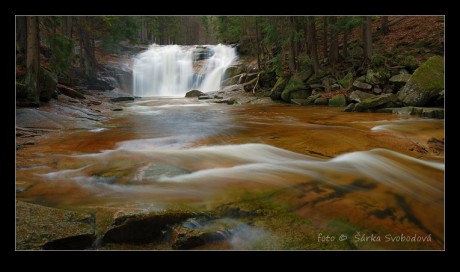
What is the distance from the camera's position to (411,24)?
1767cm

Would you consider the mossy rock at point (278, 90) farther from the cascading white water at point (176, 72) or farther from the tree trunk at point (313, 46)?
the cascading white water at point (176, 72)

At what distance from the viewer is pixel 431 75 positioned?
9.82m

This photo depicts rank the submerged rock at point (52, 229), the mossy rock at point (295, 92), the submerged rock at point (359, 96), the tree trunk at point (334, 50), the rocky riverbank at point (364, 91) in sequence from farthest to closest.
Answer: the tree trunk at point (334, 50)
the mossy rock at point (295, 92)
the submerged rock at point (359, 96)
the rocky riverbank at point (364, 91)
the submerged rock at point (52, 229)

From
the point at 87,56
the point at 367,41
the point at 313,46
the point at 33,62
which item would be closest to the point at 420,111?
the point at 367,41

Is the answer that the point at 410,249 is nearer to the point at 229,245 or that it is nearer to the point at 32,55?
the point at 229,245

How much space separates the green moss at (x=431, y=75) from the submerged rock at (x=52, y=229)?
9.92 metres

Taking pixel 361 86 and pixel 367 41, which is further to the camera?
pixel 367 41

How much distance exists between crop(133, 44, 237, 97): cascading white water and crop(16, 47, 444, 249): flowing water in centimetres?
2006

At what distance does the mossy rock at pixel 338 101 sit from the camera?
42.5 ft

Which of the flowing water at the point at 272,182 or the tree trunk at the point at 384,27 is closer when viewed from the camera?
the flowing water at the point at 272,182

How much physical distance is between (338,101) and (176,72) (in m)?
17.8

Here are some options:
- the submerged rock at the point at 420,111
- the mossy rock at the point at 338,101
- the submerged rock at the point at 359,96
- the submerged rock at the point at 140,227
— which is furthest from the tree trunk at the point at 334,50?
the submerged rock at the point at 140,227

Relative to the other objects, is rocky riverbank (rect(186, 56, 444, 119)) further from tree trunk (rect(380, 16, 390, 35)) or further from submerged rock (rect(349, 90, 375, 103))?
tree trunk (rect(380, 16, 390, 35))

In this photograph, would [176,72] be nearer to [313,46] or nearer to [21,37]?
[313,46]
